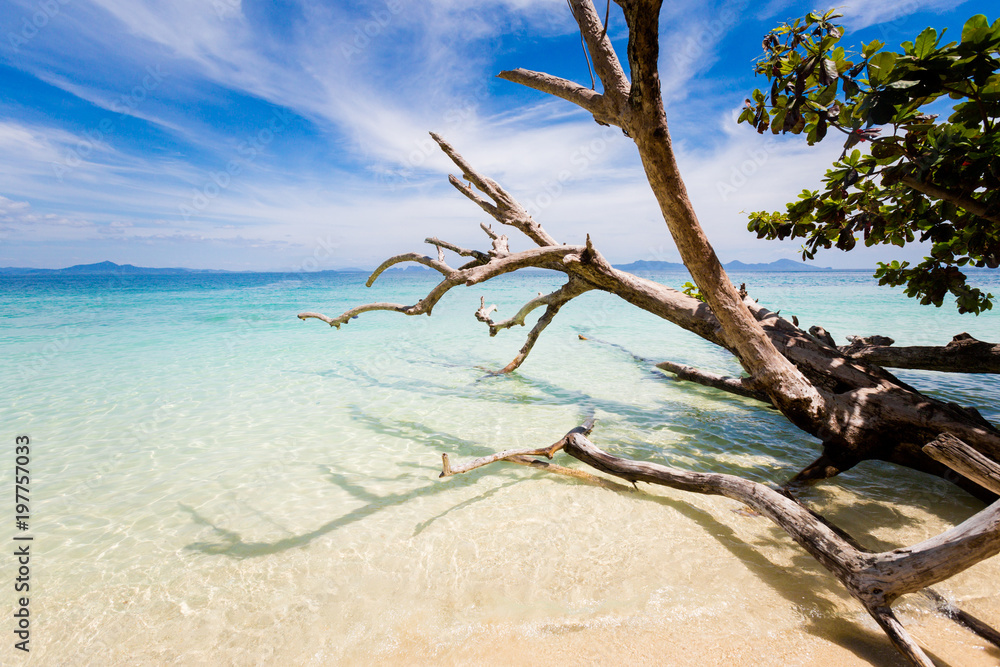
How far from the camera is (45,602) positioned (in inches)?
105

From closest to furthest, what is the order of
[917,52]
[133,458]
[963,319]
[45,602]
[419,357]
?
[917,52] → [45,602] → [133,458] → [419,357] → [963,319]

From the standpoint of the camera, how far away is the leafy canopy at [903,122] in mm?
2488

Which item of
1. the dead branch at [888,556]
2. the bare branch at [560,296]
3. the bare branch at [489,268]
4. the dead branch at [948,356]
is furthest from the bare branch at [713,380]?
the dead branch at [888,556]

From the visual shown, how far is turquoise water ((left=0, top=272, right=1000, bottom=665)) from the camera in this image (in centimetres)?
232

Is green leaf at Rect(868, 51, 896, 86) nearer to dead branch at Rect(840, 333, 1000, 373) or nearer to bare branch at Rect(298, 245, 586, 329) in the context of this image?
bare branch at Rect(298, 245, 586, 329)

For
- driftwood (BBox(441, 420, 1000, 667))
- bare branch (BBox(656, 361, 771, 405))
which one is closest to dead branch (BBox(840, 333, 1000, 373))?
bare branch (BBox(656, 361, 771, 405))

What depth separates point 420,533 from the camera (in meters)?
3.31

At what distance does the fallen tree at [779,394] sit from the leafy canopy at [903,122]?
1.17 metres

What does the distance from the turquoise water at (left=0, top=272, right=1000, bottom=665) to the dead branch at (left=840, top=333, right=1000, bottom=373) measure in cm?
158

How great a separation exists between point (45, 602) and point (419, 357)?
785 cm

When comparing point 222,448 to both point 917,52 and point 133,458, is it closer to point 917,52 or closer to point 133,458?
point 133,458

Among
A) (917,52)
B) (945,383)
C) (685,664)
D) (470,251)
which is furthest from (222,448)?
(945,383)

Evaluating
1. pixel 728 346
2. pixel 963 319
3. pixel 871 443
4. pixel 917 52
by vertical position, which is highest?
pixel 917 52

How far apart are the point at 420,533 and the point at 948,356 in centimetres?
666
